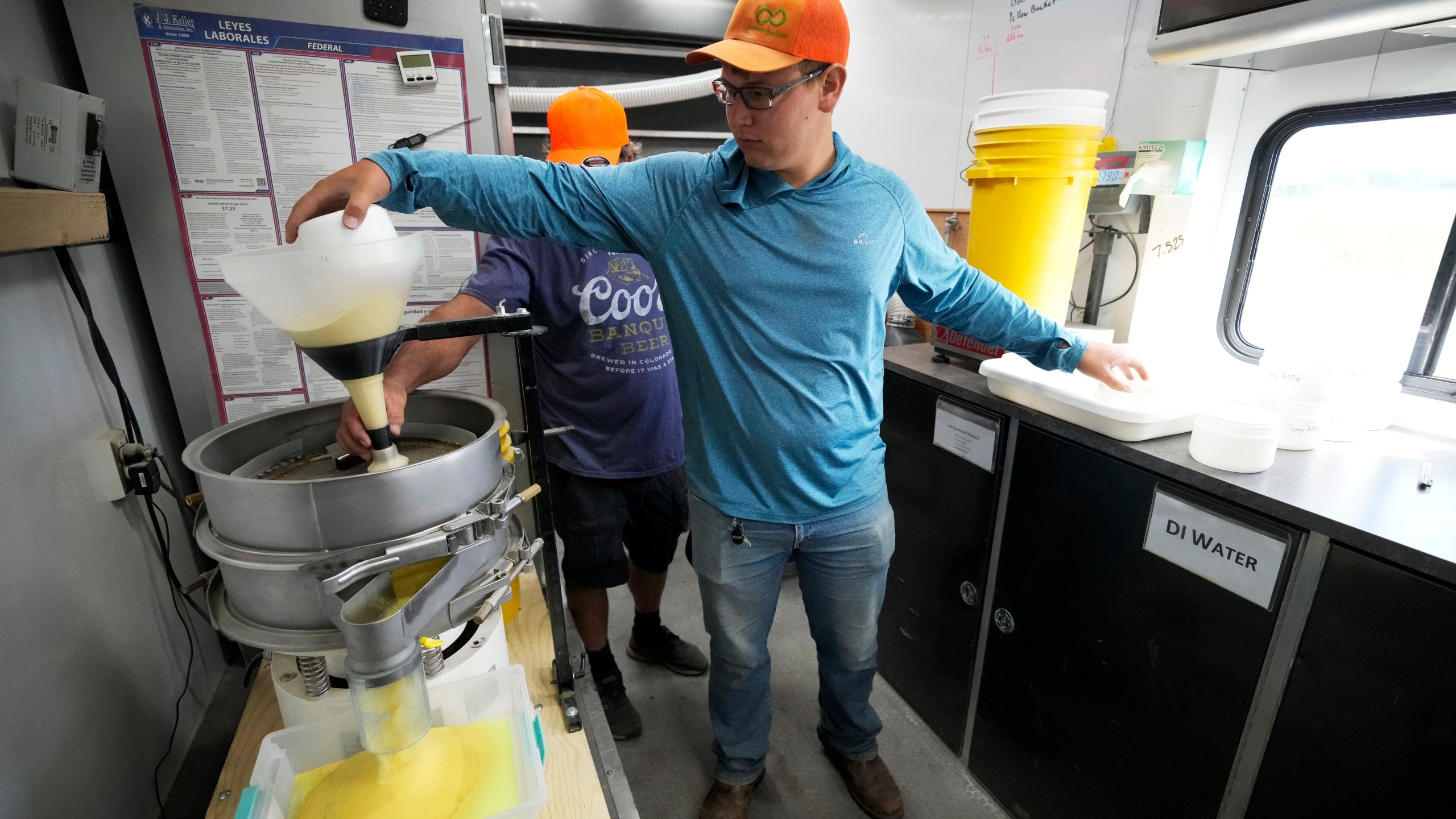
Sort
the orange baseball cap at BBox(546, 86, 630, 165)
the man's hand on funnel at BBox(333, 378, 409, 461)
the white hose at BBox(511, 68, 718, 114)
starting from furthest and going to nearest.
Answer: the white hose at BBox(511, 68, 718, 114) → the orange baseball cap at BBox(546, 86, 630, 165) → the man's hand on funnel at BBox(333, 378, 409, 461)

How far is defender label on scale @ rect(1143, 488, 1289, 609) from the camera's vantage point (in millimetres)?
1081

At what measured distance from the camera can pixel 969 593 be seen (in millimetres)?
1708

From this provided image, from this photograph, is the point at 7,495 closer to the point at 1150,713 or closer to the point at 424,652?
the point at 424,652

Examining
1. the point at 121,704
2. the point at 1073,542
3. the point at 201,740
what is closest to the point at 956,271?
the point at 1073,542

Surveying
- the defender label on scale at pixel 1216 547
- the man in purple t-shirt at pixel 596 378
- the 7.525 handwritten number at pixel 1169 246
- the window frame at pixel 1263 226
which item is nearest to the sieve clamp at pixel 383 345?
the man in purple t-shirt at pixel 596 378

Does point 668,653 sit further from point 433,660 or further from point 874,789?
point 433,660

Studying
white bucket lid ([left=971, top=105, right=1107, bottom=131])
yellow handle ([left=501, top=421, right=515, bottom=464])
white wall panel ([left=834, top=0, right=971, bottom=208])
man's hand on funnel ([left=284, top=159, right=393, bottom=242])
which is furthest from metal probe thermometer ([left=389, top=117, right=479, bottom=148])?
white wall panel ([left=834, top=0, right=971, bottom=208])

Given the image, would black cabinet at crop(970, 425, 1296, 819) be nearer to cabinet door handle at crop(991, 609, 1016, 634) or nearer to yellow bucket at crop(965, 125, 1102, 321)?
cabinet door handle at crop(991, 609, 1016, 634)

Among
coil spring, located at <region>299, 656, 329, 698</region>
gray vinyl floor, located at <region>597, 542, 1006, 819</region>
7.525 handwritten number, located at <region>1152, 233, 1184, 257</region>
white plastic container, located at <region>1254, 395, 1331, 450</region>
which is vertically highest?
7.525 handwritten number, located at <region>1152, 233, 1184, 257</region>

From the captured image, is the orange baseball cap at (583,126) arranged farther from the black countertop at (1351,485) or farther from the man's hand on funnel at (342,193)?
the black countertop at (1351,485)

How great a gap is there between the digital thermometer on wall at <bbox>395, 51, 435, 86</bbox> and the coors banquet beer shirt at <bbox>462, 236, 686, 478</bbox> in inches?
14.2

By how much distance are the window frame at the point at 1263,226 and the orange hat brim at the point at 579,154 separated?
1.65 metres

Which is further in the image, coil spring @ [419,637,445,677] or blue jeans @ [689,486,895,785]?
blue jeans @ [689,486,895,785]

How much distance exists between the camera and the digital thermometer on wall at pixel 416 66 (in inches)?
53.2
